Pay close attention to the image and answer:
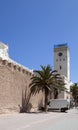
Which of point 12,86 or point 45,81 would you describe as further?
point 45,81

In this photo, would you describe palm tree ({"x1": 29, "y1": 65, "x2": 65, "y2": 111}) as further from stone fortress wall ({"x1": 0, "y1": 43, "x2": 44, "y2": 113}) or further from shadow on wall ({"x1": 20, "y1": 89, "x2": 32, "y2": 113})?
shadow on wall ({"x1": 20, "y1": 89, "x2": 32, "y2": 113})

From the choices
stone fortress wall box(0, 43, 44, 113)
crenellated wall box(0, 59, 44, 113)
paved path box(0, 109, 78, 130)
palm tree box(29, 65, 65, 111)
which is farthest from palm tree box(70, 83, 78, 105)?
paved path box(0, 109, 78, 130)

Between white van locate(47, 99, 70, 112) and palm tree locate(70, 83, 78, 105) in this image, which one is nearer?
white van locate(47, 99, 70, 112)

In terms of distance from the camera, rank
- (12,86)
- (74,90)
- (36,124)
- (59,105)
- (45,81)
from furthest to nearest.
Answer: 1. (74,90)
2. (59,105)
3. (45,81)
4. (12,86)
5. (36,124)

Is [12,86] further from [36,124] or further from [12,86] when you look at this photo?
[36,124]

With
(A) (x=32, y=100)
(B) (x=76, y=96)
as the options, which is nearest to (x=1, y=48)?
(A) (x=32, y=100)

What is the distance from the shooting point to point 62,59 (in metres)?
99.5

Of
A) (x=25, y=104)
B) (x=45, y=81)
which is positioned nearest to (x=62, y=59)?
(x=45, y=81)

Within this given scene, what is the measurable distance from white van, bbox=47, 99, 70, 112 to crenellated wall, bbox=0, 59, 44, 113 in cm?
775

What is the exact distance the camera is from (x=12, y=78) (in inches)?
1282

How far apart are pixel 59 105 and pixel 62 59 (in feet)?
184

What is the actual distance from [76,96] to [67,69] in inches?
485

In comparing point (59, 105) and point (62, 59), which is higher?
point (62, 59)

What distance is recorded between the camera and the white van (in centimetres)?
4376
